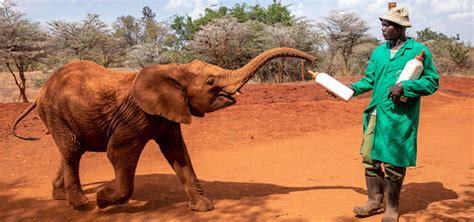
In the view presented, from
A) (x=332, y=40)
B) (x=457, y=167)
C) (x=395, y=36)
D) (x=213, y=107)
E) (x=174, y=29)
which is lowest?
(x=457, y=167)

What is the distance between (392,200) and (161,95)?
2.60 meters

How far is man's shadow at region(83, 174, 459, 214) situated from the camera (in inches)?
206

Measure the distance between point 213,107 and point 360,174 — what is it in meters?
2.99

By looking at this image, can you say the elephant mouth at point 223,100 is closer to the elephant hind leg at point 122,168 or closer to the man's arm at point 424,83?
the elephant hind leg at point 122,168

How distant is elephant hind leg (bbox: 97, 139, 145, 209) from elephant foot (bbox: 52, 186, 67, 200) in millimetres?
1085

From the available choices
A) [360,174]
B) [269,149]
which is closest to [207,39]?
[269,149]

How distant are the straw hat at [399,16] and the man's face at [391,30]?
0.07 m

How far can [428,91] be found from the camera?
4.08 m

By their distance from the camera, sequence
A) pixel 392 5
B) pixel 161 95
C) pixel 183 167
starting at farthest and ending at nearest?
1. pixel 183 167
2. pixel 161 95
3. pixel 392 5

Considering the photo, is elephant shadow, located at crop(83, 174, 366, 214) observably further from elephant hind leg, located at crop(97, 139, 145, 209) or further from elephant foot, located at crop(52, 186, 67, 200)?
elephant foot, located at crop(52, 186, 67, 200)

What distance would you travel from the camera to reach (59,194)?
227 inches

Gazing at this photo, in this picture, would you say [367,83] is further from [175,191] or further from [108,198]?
[108,198]

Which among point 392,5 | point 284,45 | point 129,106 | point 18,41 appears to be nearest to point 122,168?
point 129,106

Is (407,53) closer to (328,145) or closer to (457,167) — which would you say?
(457,167)
